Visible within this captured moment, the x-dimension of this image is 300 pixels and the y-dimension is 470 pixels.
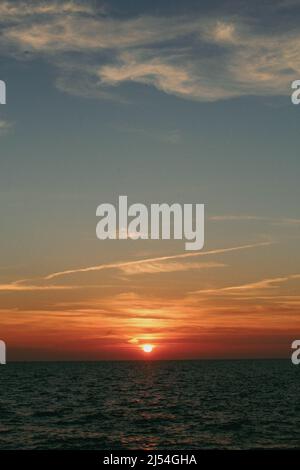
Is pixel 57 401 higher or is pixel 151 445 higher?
pixel 57 401

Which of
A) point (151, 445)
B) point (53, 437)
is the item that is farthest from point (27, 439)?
point (151, 445)

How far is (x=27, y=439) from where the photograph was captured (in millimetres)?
45969

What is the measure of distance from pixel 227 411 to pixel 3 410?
26363 mm

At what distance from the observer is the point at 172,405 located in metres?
72.1
